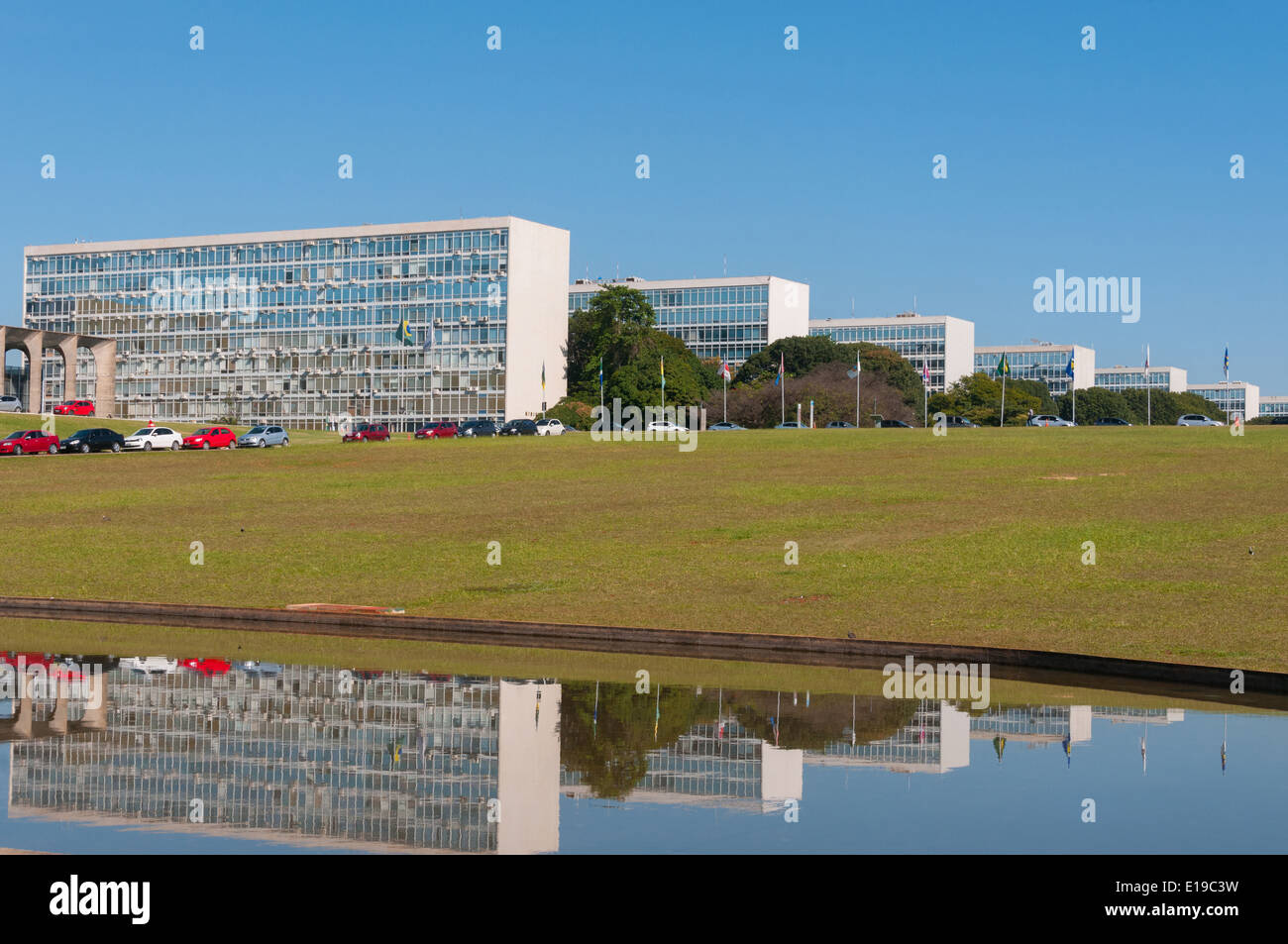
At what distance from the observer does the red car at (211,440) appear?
81875 mm

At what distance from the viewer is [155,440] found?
263 feet

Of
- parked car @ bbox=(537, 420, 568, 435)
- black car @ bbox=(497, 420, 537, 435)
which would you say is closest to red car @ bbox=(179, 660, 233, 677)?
black car @ bbox=(497, 420, 537, 435)

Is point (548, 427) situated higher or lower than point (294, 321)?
lower

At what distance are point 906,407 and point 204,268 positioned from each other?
93249mm

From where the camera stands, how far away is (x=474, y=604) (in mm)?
30391

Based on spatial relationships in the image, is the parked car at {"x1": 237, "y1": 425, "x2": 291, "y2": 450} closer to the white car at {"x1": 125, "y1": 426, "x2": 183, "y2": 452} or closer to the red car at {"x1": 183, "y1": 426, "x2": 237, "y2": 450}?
the red car at {"x1": 183, "y1": 426, "x2": 237, "y2": 450}

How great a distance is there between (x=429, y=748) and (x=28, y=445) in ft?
227

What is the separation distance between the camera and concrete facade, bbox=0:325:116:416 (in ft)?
417

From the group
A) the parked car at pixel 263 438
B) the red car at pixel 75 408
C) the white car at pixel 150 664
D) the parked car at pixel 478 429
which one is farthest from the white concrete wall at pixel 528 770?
the red car at pixel 75 408

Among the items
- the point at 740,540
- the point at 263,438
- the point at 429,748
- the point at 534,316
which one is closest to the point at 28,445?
the point at 263,438

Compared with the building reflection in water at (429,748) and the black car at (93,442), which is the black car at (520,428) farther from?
the building reflection in water at (429,748)

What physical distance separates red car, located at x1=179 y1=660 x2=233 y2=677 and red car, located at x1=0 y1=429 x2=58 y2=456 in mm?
59671

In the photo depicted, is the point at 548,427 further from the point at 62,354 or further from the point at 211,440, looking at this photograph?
the point at 62,354
